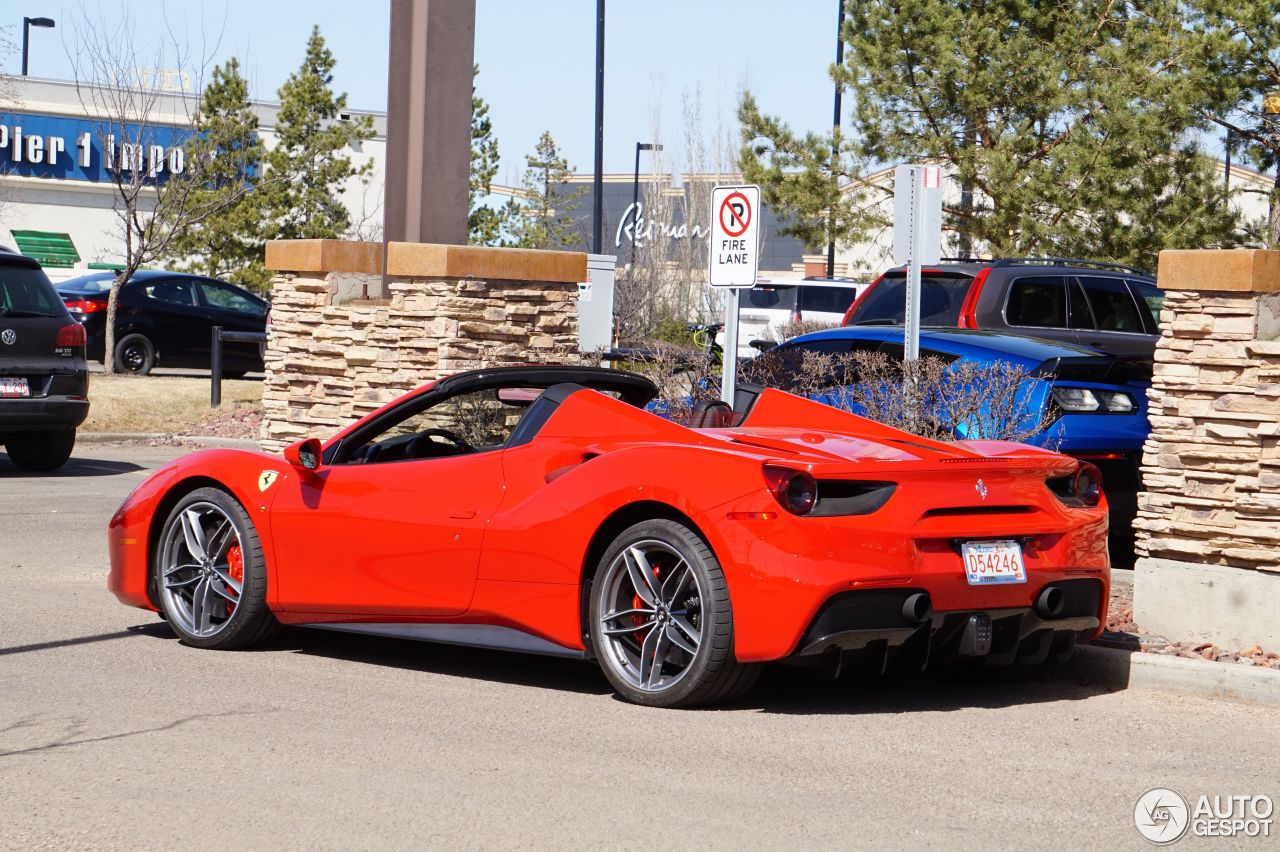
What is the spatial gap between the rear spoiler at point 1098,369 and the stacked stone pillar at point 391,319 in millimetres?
4247

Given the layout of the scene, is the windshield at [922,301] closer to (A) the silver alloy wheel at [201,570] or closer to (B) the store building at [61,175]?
(A) the silver alloy wheel at [201,570]

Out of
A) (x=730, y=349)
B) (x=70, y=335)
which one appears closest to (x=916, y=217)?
(x=730, y=349)

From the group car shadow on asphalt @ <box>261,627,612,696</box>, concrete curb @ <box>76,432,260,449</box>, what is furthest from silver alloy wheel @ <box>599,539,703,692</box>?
concrete curb @ <box>76,432,260,449</box>

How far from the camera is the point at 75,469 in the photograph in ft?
50.8

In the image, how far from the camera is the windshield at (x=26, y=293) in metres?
14.4

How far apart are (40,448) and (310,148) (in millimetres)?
24105

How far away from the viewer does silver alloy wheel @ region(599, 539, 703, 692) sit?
20.3 ft

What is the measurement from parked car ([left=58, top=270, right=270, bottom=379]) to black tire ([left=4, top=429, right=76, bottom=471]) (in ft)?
30.8

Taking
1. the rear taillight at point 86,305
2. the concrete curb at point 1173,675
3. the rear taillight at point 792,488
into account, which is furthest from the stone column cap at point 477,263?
the rear taillight at point 86,305

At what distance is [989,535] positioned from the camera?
6.22 meters

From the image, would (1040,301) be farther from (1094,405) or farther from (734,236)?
(734,236)

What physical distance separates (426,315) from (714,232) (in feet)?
9.57

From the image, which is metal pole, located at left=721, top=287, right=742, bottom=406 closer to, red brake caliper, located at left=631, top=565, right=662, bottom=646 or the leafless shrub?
the leafless shrub

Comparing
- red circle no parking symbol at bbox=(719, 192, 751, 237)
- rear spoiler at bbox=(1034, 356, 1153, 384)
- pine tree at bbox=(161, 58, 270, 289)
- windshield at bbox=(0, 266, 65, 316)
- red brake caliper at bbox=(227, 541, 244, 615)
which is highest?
pine tree at bbox=(161, 58, 270, 289)
